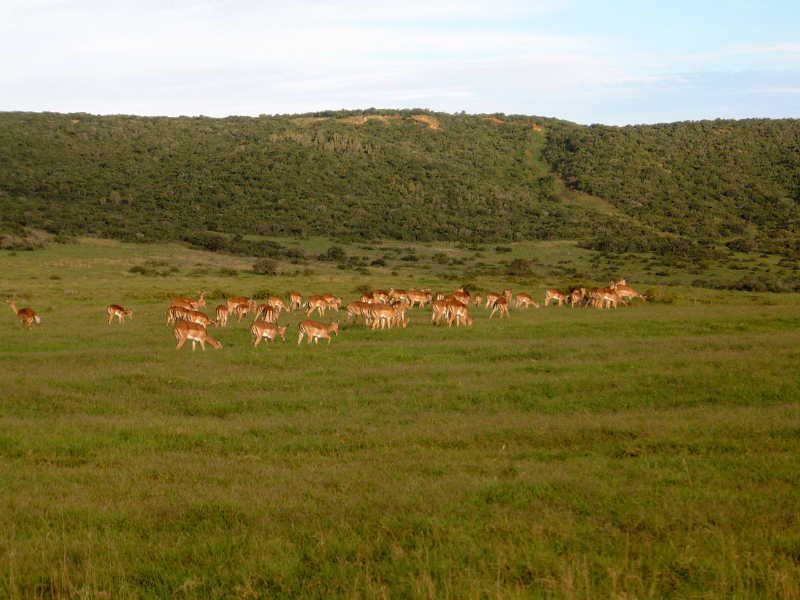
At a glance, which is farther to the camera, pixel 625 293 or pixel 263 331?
A: pixel 625 293

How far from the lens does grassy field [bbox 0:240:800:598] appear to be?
673 centimetres

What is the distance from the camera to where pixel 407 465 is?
10352 mm

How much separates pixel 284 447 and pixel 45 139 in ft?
265

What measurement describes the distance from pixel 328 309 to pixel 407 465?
19.8 metres

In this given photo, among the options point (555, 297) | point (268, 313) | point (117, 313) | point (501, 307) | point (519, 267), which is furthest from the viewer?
point (519, 267)

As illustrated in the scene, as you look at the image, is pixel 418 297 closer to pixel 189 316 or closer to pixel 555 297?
pixel 555 297

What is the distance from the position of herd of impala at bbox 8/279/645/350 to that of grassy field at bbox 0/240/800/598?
73 cm

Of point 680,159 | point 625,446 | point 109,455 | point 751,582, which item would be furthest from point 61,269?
point 680,159

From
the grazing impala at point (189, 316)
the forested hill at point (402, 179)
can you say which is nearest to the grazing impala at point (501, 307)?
the grazing impala at point (189, 316)

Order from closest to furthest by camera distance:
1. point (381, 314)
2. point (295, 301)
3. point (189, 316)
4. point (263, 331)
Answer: point (263, 331)
point (381, 314)
point (189, 316)
point (295, 301)

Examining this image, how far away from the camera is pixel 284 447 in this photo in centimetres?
1177

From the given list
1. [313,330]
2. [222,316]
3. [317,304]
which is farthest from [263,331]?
[317,304]

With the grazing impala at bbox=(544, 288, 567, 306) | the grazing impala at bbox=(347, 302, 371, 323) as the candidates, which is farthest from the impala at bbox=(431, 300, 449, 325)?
the grazing impala at bbox=(544, 288, 567, 306)

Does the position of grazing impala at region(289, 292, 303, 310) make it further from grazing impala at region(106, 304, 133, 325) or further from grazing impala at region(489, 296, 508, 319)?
grazing impala at region(489, 296, 508, 319)
